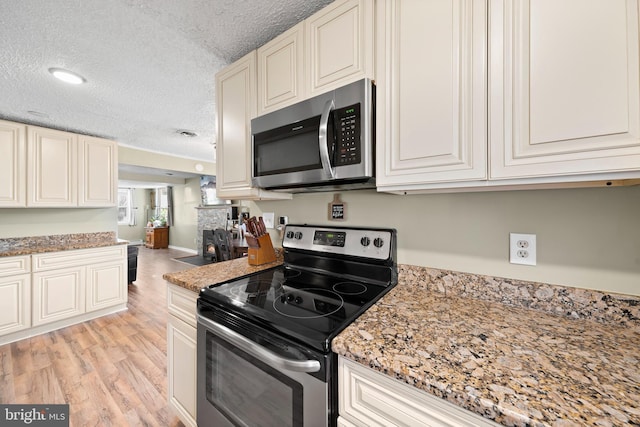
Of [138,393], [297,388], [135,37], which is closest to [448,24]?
[297,388]

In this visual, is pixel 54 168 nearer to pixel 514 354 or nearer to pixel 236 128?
pixel 236 128

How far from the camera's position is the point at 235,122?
5.14ft

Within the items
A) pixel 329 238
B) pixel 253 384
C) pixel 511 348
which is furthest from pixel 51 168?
pixel 511 348

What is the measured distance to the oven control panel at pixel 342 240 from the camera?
1.28 meters

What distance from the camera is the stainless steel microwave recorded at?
3.40 feet

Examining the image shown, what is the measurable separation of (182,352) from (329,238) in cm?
100

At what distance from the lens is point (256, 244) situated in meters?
1.68

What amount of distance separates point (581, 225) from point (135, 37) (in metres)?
2.26

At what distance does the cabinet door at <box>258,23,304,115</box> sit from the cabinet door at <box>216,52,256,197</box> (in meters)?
0.08

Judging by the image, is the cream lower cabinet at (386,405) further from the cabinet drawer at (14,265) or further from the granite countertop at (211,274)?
the cabinet drawer at (14,265)

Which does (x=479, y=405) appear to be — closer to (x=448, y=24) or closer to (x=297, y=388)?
(x=297, y=388)

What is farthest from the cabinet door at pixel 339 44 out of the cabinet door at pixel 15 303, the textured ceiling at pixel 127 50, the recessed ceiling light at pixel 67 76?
the cabinet door at pixel 15 303

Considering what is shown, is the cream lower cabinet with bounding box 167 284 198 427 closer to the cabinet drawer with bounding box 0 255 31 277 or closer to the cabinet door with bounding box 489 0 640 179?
the cabinet door with bounding box 489 0 640 179

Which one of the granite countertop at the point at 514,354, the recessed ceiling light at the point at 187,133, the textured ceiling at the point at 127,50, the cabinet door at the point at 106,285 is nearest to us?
the granite countertop at the point at 514,354
